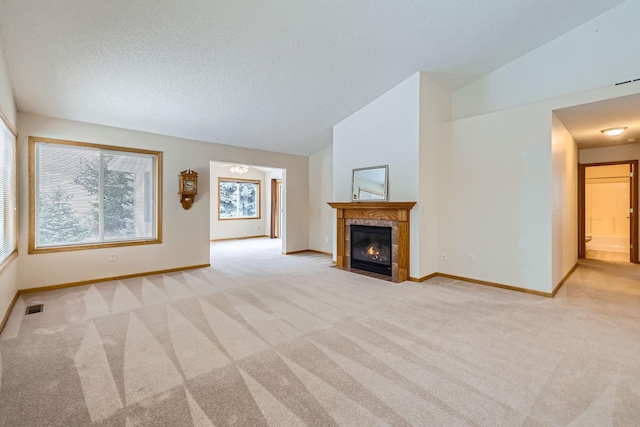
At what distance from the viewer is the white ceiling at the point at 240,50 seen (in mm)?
2662

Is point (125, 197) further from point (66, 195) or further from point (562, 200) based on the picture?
point (562, 200)

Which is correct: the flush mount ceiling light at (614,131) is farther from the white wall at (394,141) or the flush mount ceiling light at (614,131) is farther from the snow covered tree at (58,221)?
the snow covered tree at (58,221)

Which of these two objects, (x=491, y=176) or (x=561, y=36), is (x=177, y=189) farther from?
(x=561, y=36)

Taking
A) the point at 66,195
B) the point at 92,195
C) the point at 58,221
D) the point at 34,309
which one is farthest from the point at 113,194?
the point at 34,309

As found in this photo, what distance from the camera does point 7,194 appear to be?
3.24 meters

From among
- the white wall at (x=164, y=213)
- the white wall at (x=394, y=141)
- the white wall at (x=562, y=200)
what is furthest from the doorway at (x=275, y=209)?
the white wall at (x=562, y=200)

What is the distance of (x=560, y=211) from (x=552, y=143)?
115cm

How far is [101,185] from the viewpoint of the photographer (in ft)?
14.9

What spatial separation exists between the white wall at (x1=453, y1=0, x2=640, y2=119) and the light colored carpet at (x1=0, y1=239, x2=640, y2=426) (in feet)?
9.29

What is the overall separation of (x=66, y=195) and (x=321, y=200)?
492 centimetres

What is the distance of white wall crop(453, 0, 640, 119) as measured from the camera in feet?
Result: 11.5

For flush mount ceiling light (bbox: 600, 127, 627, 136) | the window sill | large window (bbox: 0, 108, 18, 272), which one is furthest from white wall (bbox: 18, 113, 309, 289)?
flush mount ceiling light (bbox: 600, 127, 627, 136)

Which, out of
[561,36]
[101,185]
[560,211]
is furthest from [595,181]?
[101,185]

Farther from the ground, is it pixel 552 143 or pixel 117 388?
A: pixel 552 143
